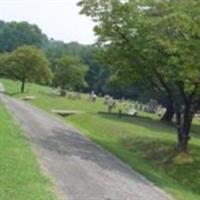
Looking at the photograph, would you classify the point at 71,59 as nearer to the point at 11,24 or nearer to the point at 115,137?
the point at 115,137

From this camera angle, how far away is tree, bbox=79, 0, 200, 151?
2641 cm

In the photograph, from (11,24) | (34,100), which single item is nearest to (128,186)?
(34,100)

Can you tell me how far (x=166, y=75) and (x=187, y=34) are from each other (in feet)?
11.7

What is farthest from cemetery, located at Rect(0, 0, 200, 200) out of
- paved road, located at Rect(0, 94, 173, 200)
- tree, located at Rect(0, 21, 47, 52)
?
tree, located at Rect(0, 21, 47, 52)

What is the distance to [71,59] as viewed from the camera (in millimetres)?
85500

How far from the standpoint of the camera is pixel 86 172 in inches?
755

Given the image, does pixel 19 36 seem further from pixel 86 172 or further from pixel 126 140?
pixel 86 172

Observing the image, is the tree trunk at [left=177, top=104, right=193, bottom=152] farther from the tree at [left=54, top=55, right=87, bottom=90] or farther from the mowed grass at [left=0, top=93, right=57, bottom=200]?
the tree at [left=54, top=55, right=87, bottom=90]

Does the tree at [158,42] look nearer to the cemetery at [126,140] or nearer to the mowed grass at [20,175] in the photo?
the cemetery at [126,140]

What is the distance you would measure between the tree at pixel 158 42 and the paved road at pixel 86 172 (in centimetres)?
504

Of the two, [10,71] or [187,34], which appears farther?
[10,71]

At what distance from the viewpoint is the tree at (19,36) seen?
174125 millimetres

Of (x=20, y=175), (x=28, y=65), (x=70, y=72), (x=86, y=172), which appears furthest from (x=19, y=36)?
(x=20, y=175)

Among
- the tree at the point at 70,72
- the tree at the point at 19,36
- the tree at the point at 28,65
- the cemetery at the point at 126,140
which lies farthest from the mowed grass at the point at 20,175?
the tree at the point at 19,36
